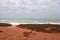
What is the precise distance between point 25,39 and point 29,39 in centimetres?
37

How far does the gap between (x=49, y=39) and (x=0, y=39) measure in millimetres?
4310

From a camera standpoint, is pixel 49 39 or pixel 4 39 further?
pixel 49 39

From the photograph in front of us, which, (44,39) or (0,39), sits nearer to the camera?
(0,39)

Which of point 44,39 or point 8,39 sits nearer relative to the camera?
point 8,39

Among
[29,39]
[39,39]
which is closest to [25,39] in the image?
[29,39]

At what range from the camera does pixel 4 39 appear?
1111 cm

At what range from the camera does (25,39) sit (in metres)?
11.6

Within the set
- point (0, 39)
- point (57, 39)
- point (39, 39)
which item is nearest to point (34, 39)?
point (39, 39)

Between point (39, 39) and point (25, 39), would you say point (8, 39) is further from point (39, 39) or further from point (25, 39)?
point (39, 39)

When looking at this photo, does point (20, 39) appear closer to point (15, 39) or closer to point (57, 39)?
point (15, 39)

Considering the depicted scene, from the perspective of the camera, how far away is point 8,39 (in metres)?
11.2

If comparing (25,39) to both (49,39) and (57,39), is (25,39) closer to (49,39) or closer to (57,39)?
(49,39)

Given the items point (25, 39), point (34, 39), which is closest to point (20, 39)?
point (25, 39)

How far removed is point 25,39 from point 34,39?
0.85 m
